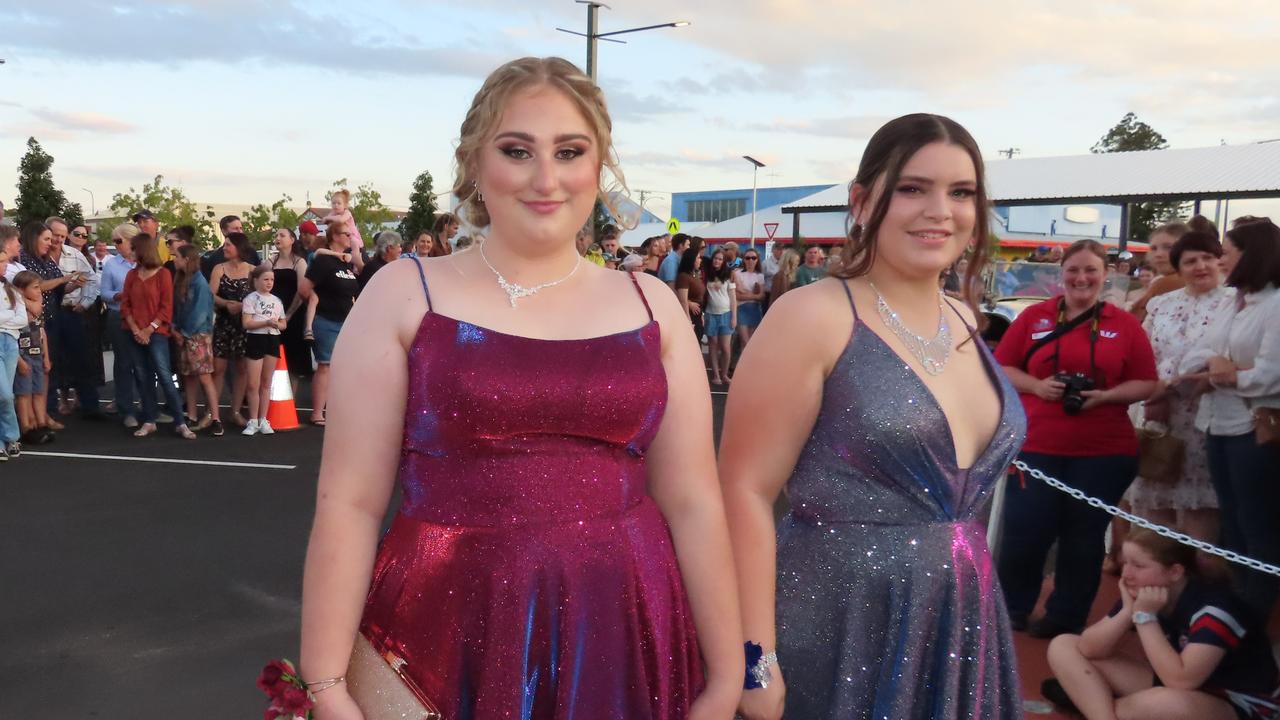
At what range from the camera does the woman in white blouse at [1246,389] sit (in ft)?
13.9

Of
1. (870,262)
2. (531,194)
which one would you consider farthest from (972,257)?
(531,194)

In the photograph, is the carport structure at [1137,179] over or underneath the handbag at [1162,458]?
over

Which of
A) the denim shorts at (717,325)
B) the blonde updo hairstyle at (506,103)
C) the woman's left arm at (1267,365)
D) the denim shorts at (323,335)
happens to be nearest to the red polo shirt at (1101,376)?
the woman's left arm at (1267,365)

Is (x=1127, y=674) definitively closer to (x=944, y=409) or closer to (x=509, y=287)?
(x=944, y=409)

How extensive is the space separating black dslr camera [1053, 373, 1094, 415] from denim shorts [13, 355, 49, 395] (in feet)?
26.8

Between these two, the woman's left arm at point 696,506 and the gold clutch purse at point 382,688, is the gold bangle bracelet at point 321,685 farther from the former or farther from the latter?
the woman's left arm at point 696,506

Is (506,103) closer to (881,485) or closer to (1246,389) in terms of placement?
(881,485)

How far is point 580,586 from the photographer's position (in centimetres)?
181

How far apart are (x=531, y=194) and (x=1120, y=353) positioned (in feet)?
12.0

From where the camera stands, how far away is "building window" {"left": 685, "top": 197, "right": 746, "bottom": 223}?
260ft

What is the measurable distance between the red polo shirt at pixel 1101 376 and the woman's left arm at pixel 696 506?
3175 millimetres

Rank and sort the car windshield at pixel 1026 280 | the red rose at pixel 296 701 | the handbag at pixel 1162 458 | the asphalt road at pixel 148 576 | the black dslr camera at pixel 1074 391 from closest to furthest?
the red rose at pixel 296 701 → the asphalt road at pixel 148 576 → the black dslr camera at pixel 1074 391 → the handbag at pixel 1162 458 → the car windshield at pixel 1026 280

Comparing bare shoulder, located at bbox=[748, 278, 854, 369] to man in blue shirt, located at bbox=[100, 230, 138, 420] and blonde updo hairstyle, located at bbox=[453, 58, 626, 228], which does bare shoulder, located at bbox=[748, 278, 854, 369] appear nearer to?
blonde updo hairstyle, located at bbox=[453, 58, 626, 228]

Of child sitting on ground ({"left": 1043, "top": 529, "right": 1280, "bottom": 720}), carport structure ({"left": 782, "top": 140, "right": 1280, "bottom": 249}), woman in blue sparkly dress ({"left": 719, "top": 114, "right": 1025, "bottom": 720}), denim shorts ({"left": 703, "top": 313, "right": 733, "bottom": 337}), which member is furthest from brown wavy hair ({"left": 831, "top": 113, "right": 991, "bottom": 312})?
carport structure ({"left": 782, "top": 140, "right": 1280, "bottom": 249})
